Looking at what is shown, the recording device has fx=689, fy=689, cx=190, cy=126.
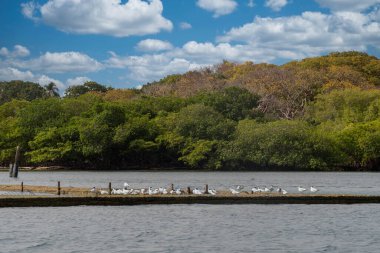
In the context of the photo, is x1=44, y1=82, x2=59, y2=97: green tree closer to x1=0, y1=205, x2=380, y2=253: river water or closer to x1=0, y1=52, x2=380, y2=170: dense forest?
x1=0, y1=52, x2=380, y2=170: dense forest

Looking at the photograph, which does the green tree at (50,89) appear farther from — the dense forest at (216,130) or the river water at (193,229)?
the river water at (193,229)

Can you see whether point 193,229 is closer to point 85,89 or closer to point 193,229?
point 193,229

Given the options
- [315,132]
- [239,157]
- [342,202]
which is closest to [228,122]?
[239,157]

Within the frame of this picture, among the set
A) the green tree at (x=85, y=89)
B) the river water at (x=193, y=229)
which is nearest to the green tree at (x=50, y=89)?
the green tree at (x=85, y=89)

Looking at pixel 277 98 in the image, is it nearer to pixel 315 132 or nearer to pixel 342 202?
pixel 315 132

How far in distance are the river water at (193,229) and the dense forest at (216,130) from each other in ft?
144

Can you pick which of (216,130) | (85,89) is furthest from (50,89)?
(216,130)

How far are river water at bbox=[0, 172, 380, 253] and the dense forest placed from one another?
144 feet

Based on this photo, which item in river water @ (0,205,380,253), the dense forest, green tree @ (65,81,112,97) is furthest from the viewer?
green tree @ (65,81,112,97)

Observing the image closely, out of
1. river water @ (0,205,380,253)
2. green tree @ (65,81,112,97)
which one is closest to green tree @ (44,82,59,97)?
green tree @ (65,81,112,97)

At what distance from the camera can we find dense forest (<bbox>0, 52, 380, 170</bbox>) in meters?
88.6

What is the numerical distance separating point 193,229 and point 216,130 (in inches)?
2229

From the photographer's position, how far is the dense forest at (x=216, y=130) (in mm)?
88562

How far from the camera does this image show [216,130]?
90.3 m
